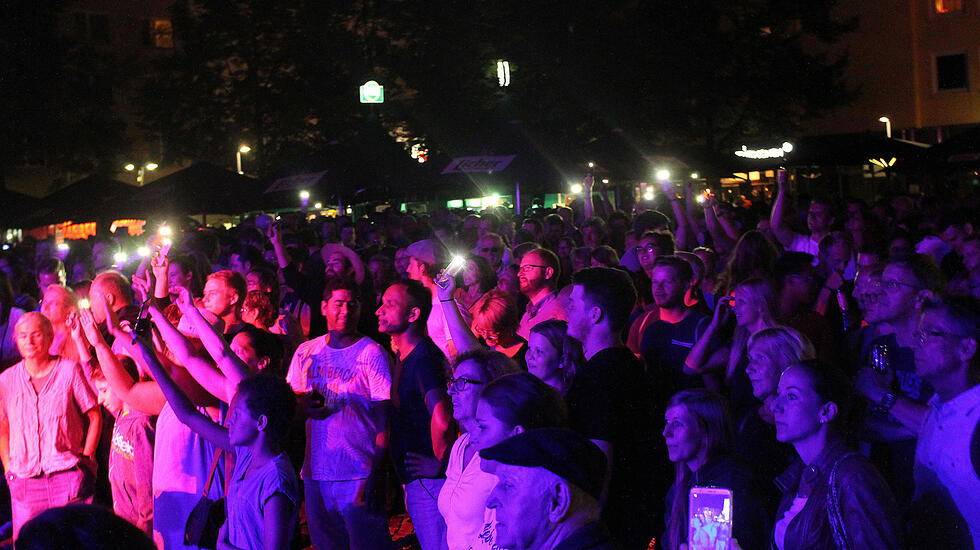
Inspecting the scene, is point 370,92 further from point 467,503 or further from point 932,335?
point 932,335

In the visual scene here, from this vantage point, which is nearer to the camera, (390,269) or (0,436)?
(0,436)

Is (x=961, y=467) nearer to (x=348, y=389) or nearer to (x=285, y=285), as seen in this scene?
(x=348, y=389)

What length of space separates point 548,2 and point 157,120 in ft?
56.9

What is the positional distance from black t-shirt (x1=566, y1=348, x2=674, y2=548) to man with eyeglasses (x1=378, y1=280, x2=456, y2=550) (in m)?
1.01

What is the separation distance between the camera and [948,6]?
123 ft

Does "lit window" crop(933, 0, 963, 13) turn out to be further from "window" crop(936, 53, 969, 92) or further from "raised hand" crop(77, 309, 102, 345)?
"raised hand" crop(77, 309, 102, 345)

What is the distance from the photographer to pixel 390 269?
8.82 meters

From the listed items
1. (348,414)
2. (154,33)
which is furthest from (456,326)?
(154,33)

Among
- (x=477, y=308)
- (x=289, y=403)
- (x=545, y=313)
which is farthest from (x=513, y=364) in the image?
(x=545, y=313)

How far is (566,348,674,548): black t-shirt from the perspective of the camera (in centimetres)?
376

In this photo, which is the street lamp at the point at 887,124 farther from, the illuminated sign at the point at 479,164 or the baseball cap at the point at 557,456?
the baseball cap at the point at 557,456

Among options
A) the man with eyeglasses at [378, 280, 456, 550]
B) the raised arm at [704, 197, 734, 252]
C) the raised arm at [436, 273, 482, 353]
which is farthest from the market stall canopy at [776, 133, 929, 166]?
the man with eyeglasses at [378, 280, 456, 550]

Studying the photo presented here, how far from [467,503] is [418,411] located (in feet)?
4.56

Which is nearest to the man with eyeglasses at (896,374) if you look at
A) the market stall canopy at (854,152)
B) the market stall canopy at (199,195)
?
the market stall canopy at (199,195)
